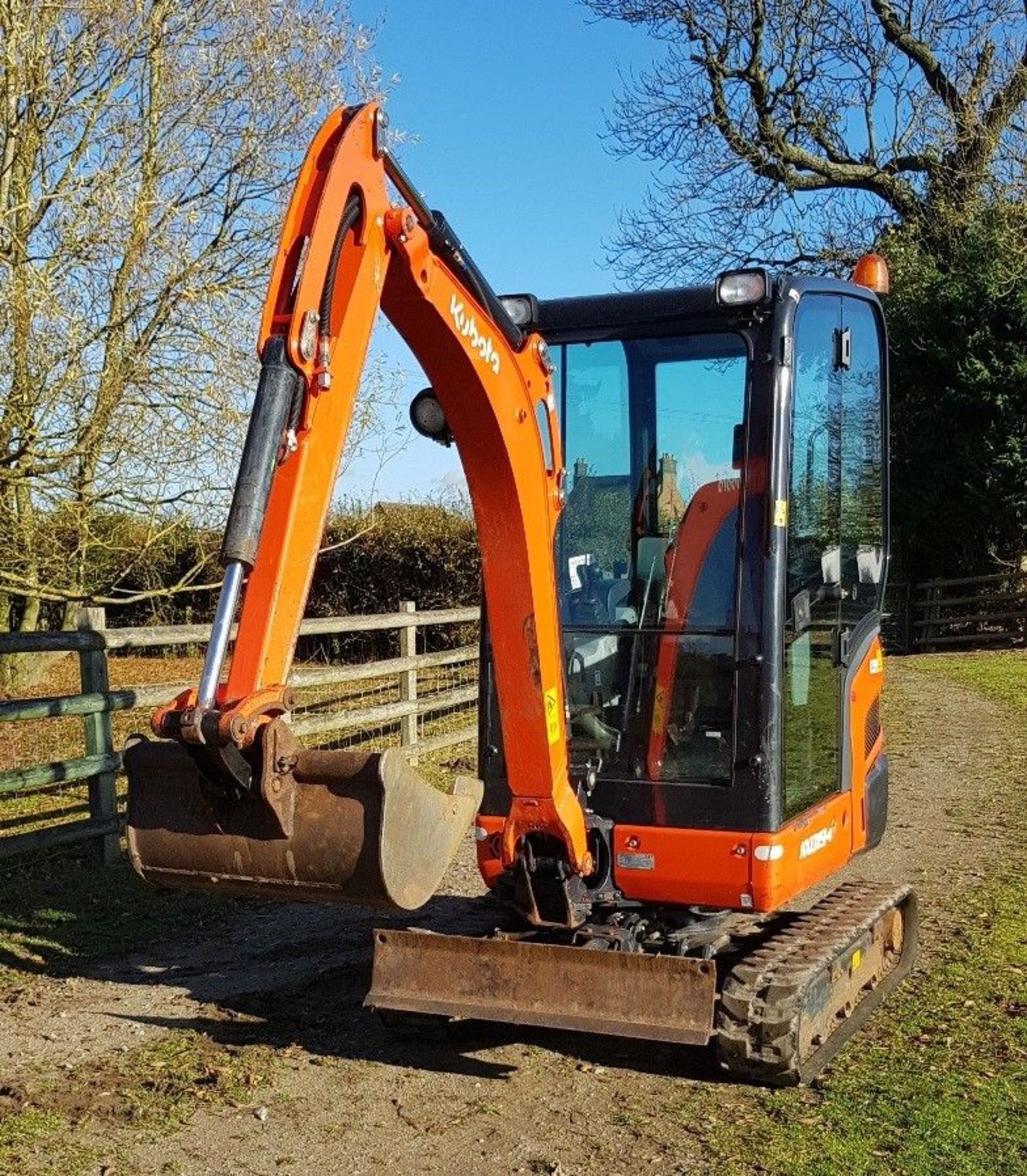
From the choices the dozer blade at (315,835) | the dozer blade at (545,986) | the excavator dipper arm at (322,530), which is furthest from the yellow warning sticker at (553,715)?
the dozer blade at (315,835)

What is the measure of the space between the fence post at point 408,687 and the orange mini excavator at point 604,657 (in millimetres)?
5716

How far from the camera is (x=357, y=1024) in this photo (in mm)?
5504

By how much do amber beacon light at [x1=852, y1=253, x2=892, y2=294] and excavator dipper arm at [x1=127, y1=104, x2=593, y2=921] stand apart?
2.11 meters

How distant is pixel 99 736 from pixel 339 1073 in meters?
3.65

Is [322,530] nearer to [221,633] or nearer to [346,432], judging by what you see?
[346,432]

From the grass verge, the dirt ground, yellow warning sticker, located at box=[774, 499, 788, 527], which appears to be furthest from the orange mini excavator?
the grass verge

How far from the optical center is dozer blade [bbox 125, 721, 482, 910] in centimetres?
372

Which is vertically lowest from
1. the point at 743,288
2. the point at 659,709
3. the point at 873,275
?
the point at 659,709

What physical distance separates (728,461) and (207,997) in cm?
317

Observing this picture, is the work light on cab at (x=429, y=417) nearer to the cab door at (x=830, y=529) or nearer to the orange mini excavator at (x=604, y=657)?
the orange mini excavator at (x=604, y=657)

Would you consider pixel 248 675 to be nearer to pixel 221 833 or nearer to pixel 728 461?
pixel 221 833

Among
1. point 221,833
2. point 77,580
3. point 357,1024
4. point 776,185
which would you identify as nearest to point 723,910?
point 357,1024

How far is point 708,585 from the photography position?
4949 mm

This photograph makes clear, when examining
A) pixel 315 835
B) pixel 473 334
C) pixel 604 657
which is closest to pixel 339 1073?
pixel 315 835
